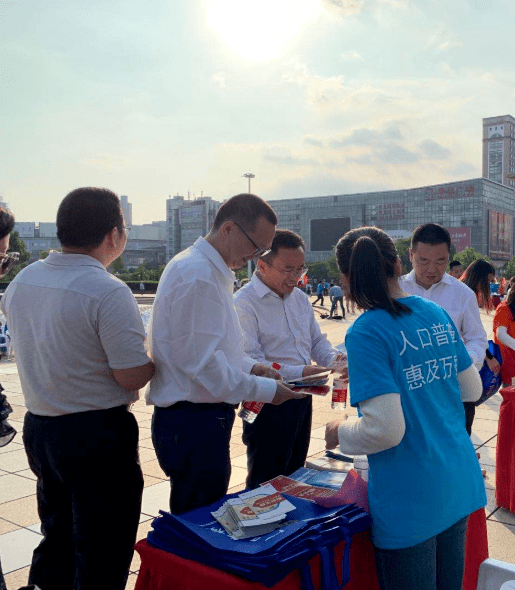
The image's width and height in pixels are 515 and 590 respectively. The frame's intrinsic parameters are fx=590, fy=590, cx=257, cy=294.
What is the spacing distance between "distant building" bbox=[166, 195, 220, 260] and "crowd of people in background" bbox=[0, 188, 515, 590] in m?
114

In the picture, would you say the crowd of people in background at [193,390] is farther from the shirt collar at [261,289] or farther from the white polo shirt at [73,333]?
the shirt collar at [261,289]

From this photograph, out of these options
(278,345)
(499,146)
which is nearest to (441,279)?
(278,345)

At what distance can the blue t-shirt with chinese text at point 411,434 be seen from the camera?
5.42ft

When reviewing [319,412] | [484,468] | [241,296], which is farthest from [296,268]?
[319,412]

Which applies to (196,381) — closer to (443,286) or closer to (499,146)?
(443,286)

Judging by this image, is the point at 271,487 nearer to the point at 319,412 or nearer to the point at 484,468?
the point at 484,468

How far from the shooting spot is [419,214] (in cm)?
9319

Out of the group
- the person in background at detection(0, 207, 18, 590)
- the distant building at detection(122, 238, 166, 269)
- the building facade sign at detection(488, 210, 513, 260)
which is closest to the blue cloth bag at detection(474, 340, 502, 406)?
the person in background at detection(0, 207, 18, 590)

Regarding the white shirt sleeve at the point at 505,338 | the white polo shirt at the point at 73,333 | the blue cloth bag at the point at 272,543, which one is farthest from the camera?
the white shirt sleeve at the point at 505,338

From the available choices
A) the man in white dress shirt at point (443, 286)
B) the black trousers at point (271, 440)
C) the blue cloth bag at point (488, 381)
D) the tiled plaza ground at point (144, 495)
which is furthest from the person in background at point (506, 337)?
the black trousers at point (271, 440)

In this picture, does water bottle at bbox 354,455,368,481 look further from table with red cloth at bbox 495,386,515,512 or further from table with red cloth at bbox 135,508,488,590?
table with red cloth at bbox 495,386,515,512

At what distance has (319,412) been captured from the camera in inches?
286

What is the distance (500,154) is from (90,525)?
157681 mm

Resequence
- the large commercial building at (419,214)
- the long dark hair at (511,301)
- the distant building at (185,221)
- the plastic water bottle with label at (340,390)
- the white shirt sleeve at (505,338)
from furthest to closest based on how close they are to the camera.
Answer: the distant building at (185,221), the large commercial building at (419,214), the long dark hair at (511,301), the white shirt sleeve at (505,338), the plastic water bottle with label at (340,390)
